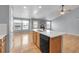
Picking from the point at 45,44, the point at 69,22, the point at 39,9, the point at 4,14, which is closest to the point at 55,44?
the point at 45,44

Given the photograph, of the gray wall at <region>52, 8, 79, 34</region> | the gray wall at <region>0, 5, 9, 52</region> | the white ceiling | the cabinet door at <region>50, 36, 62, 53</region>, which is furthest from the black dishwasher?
the gray wall at <region>52, 8, 79, 34</region>

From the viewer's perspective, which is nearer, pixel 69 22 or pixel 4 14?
pixel 4 14

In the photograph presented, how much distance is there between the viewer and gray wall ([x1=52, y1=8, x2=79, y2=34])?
9.27m

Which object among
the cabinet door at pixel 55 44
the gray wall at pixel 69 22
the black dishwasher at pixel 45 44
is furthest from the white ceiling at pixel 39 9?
the cabinet door at pixel 55 44

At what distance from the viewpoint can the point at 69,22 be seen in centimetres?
1011

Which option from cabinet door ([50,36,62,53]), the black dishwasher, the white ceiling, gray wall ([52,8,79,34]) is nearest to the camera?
cabinet door ([50,36,62,53])

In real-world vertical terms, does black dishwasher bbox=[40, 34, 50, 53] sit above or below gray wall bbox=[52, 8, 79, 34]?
below

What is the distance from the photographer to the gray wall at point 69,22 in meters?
9.27

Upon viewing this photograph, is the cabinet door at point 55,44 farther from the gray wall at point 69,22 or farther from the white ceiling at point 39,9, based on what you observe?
the gray wall at point 69,22

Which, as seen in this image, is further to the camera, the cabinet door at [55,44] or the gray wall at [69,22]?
the gray wall at [69,22]

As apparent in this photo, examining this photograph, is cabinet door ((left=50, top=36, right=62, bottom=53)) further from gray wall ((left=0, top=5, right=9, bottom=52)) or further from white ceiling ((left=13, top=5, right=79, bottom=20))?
white ceiling ((left=13, top=5, right=79, bottom=20))

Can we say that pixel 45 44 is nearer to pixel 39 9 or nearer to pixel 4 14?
pixel 4 14

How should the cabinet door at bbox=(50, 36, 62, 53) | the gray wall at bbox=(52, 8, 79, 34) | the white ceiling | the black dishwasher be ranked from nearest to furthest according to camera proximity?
1. the cabinet door at bbox=(50, 36, 62, 53)
2. the black dishwasher
3. the white ceiling
4. the gray wall at bbox=(52, 8, 79, 34)
